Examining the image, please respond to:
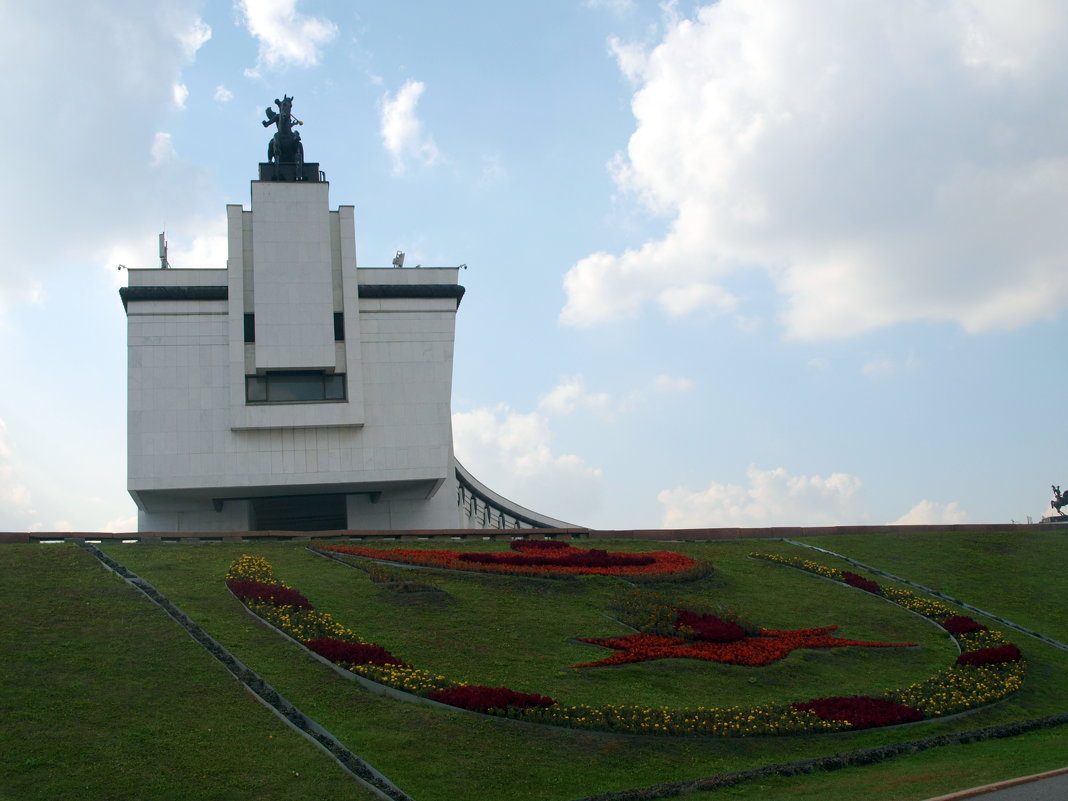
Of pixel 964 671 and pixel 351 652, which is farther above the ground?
pixel 351 652

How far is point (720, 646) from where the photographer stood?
1894 cm

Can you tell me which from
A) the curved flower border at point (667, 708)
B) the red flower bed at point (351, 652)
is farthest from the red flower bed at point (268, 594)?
the red flower bed at point (351, 652)

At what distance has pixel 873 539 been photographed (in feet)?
102

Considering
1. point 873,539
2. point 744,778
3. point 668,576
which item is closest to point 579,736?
point 744,778

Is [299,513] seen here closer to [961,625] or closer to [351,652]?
[351,652]

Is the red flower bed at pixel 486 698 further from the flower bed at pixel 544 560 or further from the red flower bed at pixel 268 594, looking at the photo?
the flower bed at pixel 544 560

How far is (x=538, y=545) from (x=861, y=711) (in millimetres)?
13306

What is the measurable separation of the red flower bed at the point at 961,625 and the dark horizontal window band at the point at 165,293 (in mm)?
25623

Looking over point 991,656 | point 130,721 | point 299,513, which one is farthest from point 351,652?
point 299,513

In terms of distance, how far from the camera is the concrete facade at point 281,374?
3503cm

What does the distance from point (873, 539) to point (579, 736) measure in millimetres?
19600

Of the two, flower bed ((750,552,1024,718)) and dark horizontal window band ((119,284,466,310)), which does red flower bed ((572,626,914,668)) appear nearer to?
flower bed ((750,552,1024,718))

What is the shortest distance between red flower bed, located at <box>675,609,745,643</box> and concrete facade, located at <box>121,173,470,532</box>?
56.8 feet

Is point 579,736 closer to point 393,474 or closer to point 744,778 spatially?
point 744,778
